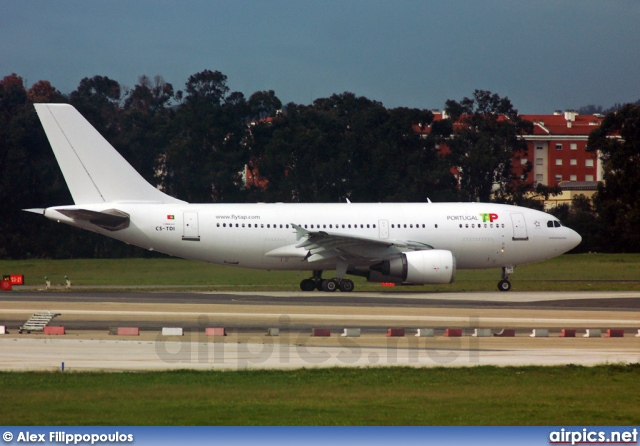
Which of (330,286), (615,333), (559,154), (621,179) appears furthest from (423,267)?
(559,154)

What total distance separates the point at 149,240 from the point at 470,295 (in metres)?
13.8

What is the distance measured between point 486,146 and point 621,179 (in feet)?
42.9

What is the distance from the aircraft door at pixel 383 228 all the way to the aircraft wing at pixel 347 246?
705mm

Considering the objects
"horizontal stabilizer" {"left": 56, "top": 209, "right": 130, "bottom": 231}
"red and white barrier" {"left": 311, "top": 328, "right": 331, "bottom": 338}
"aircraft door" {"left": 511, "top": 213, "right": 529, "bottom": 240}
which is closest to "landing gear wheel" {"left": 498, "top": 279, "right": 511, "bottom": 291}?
"aircraft door" {"left": 511, "top": 213, "right": 529, "bottom": 240}

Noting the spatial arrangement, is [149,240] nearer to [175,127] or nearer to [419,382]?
[419,382]

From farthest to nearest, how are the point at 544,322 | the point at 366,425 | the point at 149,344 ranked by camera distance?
the point at 544,322, the point at 149,344, the point at 366,425

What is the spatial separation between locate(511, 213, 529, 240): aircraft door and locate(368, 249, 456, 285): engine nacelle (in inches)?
148

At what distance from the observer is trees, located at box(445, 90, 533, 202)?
8388cm

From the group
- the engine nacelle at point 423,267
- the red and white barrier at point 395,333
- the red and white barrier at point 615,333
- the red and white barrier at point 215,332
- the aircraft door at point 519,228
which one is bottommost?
the red and white barrier at point 615,333

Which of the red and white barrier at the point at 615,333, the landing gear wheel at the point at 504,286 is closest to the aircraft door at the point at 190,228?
the landing gear wheel at the point at 504,286

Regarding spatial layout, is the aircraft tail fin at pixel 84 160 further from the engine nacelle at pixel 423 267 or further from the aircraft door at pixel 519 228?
the aircraft door at pixel 519 228

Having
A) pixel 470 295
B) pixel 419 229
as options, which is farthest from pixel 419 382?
pixel 419 229

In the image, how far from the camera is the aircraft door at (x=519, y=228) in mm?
43094

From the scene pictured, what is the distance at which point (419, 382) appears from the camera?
58.6 feet
